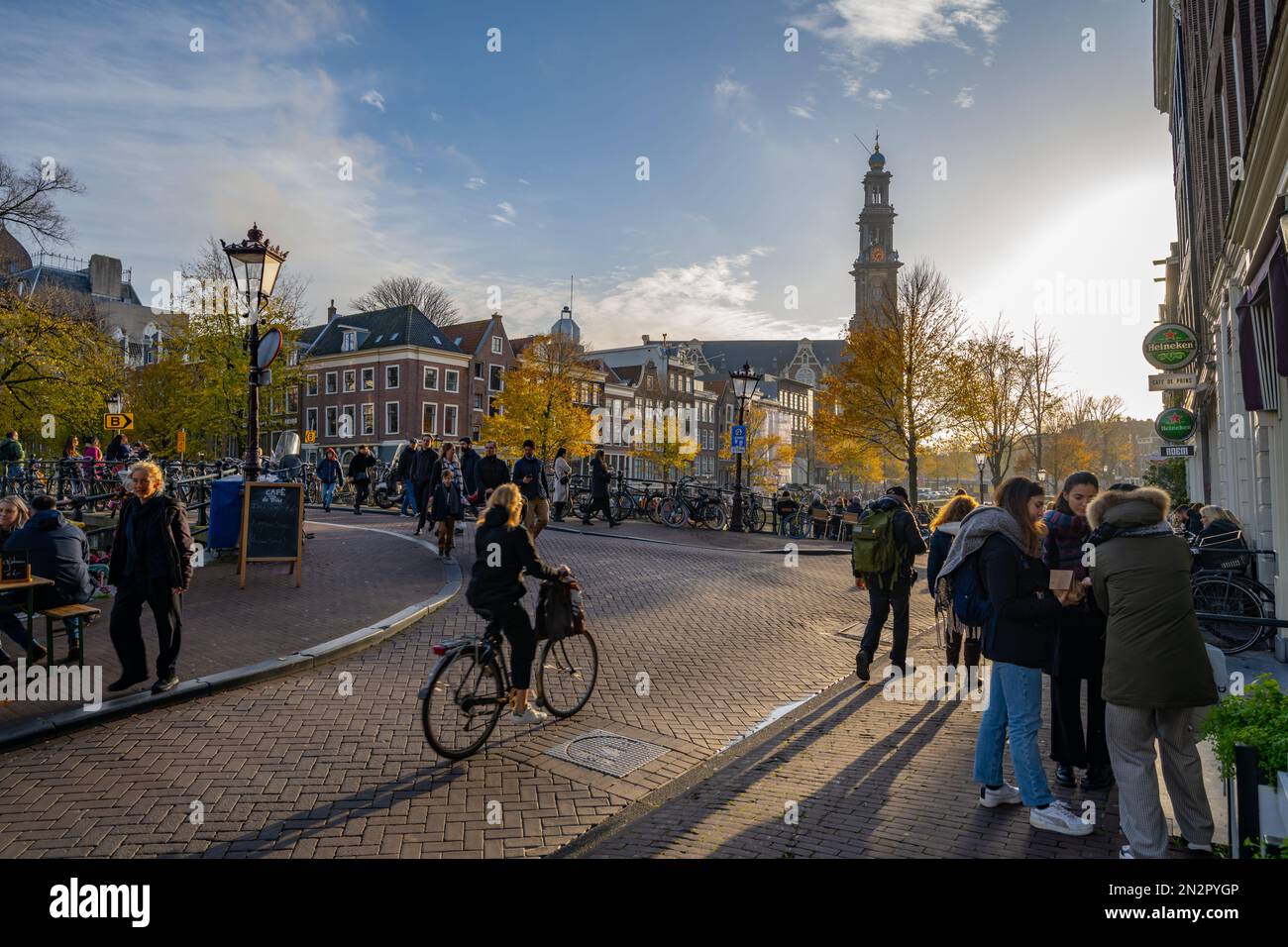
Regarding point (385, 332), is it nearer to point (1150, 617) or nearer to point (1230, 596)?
point (1230, 596)

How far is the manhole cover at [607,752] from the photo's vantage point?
17.8ft

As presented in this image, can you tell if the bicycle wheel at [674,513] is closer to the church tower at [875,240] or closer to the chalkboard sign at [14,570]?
the chalkboard sign at [14,570]

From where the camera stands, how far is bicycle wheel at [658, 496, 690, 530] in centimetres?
2205

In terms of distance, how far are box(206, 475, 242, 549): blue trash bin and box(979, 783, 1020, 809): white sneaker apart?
10081 millimetres

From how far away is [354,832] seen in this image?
14.2 feet

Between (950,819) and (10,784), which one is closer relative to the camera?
(950,819)

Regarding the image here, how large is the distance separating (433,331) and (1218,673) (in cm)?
5752

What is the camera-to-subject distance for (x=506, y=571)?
5.76 meters

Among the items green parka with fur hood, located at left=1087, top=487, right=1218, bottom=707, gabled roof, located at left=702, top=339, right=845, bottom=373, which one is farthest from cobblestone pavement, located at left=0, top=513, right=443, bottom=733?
gabled roof, located at left=702, top=339, right=845, bottom=373

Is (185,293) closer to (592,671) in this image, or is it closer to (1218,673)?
(592,671)

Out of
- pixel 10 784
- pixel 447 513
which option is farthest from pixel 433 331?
pixel 10 784

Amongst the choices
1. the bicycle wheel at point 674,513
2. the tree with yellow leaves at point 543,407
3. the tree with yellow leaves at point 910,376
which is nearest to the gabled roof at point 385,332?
the tree with yellow leaves at point 543,407

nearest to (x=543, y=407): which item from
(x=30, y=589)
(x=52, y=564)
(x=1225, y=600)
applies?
(x=1225, y=600)

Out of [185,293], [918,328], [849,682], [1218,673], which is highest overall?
[185,293]
